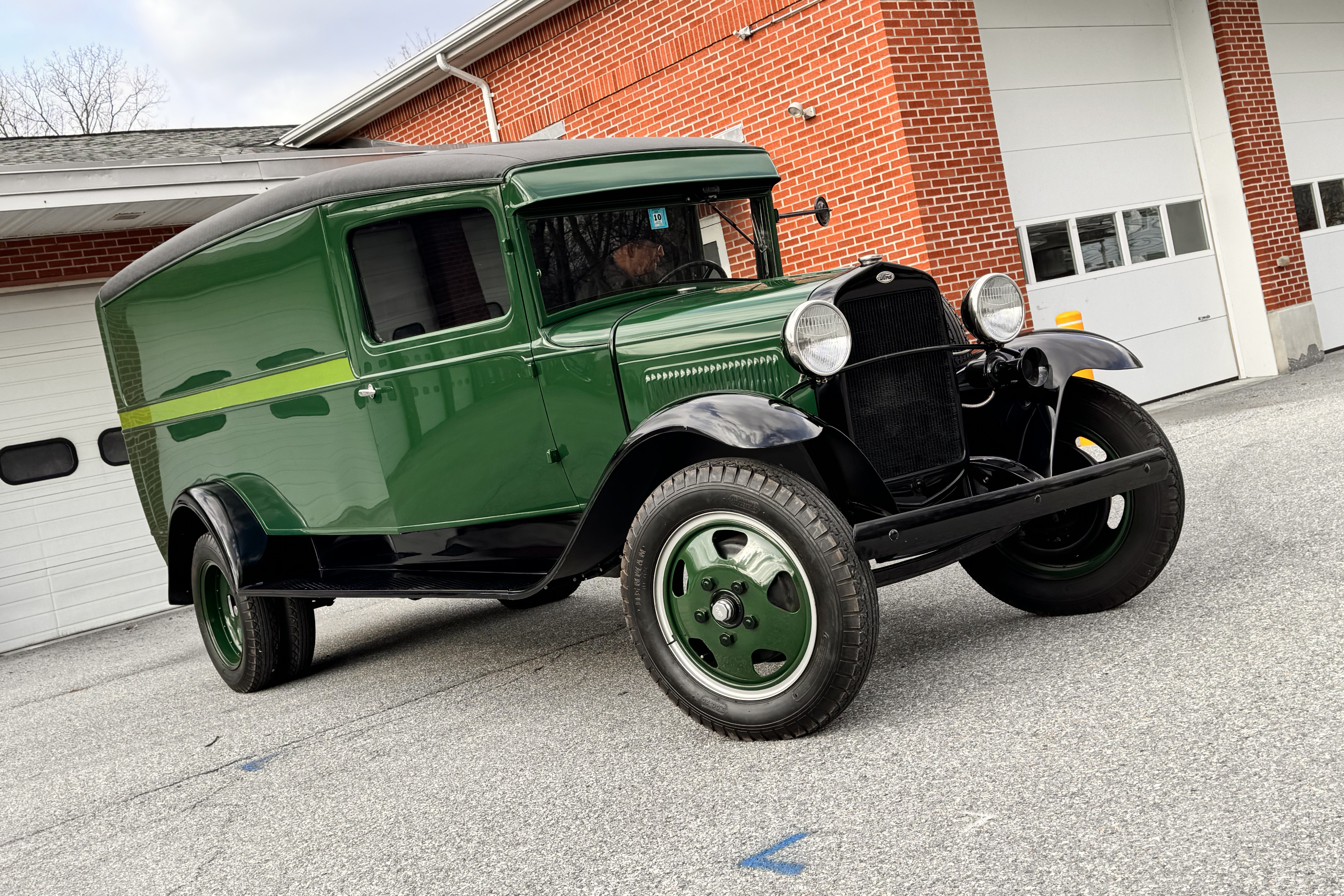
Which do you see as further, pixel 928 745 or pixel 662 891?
pixel 928 745

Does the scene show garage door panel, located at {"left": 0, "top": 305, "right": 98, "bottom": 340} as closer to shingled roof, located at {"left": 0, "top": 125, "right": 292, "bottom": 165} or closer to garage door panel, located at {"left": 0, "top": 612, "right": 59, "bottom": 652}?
shingled roof, located at {"left": 0, "top": 125, "right": 292, "bottom": 165}

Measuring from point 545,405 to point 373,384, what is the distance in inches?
33.8

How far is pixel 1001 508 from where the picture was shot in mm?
3373

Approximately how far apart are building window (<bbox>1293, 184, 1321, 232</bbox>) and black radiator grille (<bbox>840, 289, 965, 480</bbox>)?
10119mm

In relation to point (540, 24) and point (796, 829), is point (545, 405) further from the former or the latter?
point (540, 24)

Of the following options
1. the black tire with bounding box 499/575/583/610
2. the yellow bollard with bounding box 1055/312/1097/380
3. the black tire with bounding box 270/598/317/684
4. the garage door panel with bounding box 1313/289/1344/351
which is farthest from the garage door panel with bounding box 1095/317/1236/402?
the black tire with bounding box 270/598/317/684

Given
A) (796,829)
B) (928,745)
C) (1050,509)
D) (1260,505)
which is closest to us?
(796,829)

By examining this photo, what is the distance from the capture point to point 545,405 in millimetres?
4129

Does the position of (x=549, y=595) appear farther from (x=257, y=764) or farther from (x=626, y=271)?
(x=626, y=271)

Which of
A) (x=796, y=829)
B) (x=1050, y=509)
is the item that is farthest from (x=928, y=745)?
(x=1050, y=509)

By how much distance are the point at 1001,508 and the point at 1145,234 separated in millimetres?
8226

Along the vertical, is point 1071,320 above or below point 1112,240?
below

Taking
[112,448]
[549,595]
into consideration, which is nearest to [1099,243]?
[549,595]

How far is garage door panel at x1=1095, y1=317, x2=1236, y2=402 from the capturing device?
404 inches
